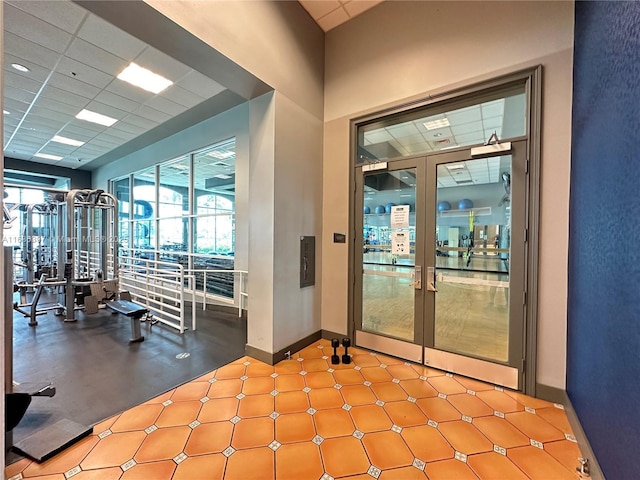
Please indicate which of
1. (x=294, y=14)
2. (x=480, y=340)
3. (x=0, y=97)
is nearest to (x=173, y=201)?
(x=294, y=14)

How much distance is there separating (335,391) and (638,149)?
253 centimetres

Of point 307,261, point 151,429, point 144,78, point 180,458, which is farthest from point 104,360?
point 144,78

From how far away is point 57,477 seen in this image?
1534mm

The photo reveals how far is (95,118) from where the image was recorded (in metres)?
5.15

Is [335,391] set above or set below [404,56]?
below

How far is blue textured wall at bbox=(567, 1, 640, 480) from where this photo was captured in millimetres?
1220

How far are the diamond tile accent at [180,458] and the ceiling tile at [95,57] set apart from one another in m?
4.37

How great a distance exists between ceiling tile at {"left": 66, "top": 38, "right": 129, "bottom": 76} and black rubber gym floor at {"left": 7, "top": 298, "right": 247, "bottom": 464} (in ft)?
12.0

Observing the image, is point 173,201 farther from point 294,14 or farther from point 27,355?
point 294,14

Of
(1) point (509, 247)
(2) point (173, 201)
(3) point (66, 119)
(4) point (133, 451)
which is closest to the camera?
(4) point (133, 451)

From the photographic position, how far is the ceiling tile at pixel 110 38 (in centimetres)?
287

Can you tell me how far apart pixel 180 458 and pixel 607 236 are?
2865 mm

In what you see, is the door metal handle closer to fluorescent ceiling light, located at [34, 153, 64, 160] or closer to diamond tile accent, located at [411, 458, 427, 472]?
diamond tile accent, located at [411, 458, 427, 472]

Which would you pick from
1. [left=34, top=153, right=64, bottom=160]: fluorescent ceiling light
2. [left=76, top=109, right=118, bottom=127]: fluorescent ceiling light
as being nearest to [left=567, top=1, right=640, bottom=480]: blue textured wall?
[left=76, top=109, right=118, bottom=127]: fluorescent ceiling light
